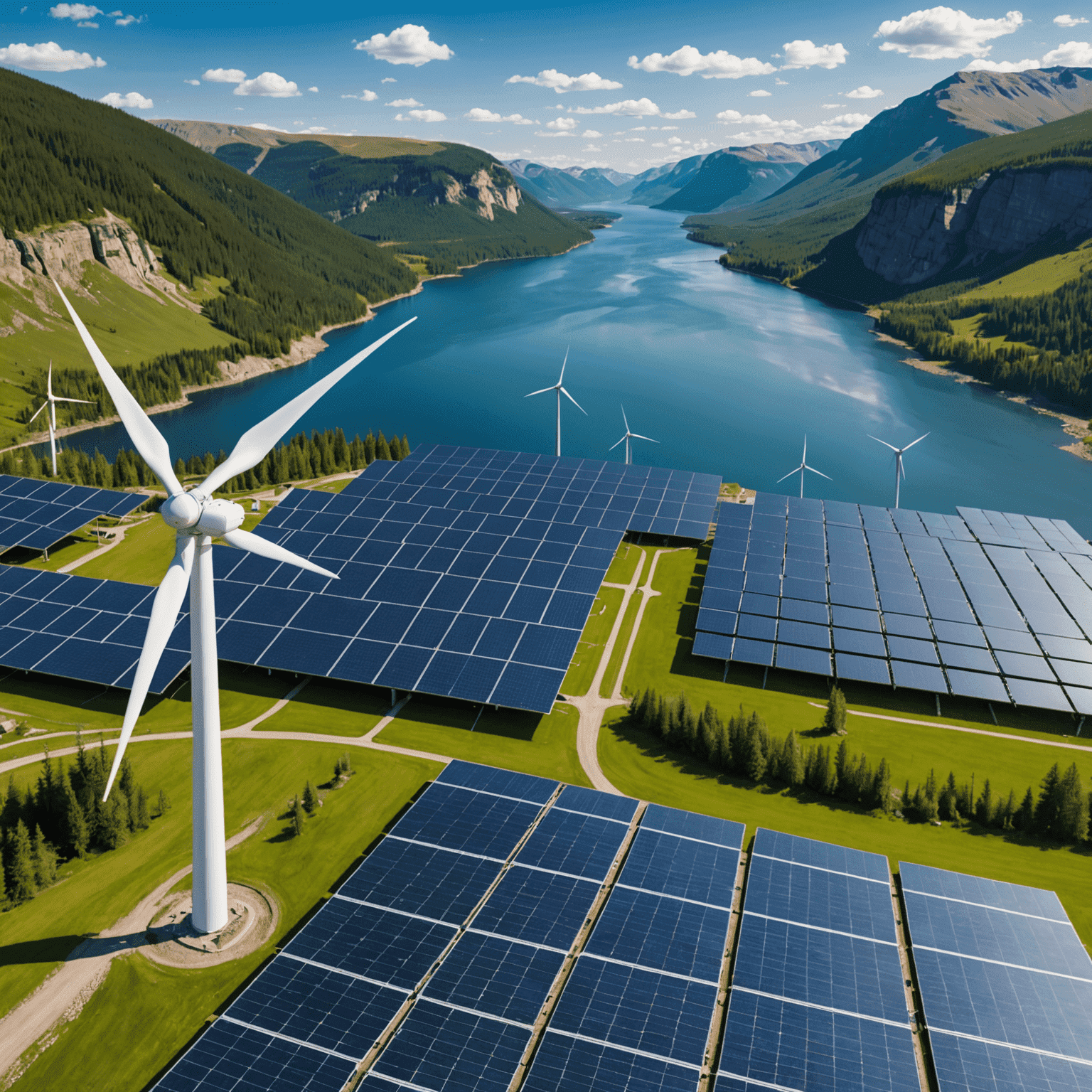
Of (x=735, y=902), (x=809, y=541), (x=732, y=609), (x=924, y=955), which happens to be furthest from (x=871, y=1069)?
(x=809, y=541)

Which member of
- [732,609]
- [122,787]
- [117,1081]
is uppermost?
[732,609]

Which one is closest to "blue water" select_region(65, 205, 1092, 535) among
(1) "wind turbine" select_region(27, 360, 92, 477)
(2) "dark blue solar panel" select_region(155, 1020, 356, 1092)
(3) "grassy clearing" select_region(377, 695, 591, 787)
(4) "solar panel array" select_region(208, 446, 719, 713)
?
(1) "wind turbine" select_region(27, 360, 92, 477)

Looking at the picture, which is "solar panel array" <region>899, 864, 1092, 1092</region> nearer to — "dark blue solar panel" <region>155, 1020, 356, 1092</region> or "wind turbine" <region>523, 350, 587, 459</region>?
"dark blue solar panel" <region>155, 1020, 356, 1092</region>

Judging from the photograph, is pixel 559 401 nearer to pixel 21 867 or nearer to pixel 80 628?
pixel 80 628

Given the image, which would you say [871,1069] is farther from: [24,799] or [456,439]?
[456,439]

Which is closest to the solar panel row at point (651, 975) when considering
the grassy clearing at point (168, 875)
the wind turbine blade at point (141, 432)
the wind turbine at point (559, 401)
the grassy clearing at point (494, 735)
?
the grassy clearing at point (494, 735)

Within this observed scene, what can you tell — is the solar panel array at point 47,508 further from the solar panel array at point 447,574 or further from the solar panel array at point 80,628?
the solar panel array at point 447,574
